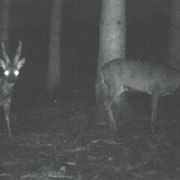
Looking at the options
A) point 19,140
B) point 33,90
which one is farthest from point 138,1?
point 19,140

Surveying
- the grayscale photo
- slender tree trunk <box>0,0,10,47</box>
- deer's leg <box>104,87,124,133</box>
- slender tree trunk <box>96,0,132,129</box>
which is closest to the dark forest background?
the grayscale photo

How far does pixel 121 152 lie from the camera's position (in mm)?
7340

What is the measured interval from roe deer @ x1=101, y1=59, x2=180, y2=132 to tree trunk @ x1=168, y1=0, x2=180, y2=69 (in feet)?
6.64

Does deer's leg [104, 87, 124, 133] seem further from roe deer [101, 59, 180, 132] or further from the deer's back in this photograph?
the deer's back

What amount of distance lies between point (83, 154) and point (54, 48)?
854cm

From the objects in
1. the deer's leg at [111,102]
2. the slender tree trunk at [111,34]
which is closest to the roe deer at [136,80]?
the deer's leg at [111,102]

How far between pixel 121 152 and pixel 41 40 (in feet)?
53.8

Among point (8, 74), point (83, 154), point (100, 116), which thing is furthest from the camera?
point (100, 116)

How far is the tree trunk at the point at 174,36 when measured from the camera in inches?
476

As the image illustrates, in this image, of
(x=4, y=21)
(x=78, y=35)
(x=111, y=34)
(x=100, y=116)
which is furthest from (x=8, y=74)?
(x=78, y=35)

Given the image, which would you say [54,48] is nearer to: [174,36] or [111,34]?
[174,36]

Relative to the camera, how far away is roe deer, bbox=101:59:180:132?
9555 mm

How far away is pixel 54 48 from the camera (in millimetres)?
15406

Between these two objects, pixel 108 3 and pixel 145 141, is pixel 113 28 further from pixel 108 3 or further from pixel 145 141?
pixel 145 141
